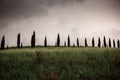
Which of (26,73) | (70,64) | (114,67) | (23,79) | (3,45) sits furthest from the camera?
(3,45)

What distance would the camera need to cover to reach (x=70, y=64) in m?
10.8

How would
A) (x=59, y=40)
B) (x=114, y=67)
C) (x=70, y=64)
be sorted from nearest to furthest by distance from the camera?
(x=114, y=67), (x=70, y=64), (x=59, y=40)

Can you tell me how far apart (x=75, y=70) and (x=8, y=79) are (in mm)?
3861

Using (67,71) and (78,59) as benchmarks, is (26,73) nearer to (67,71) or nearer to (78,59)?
(67,71)

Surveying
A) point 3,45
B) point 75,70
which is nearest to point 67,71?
point 75,70

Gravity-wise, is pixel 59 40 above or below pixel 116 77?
above

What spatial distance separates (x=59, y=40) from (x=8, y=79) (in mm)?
44574

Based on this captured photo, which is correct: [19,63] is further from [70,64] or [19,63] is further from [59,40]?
[59,40]

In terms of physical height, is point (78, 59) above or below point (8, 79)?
above

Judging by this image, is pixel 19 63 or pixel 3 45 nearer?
pixel 19 63

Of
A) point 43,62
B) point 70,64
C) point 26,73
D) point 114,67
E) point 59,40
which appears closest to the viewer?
point 26,73

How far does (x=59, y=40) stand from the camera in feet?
175

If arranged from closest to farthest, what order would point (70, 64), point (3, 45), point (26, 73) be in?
point (26, 73) → point (70, 64) → point (3, 45)

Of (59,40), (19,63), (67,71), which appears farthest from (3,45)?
(67,71)
